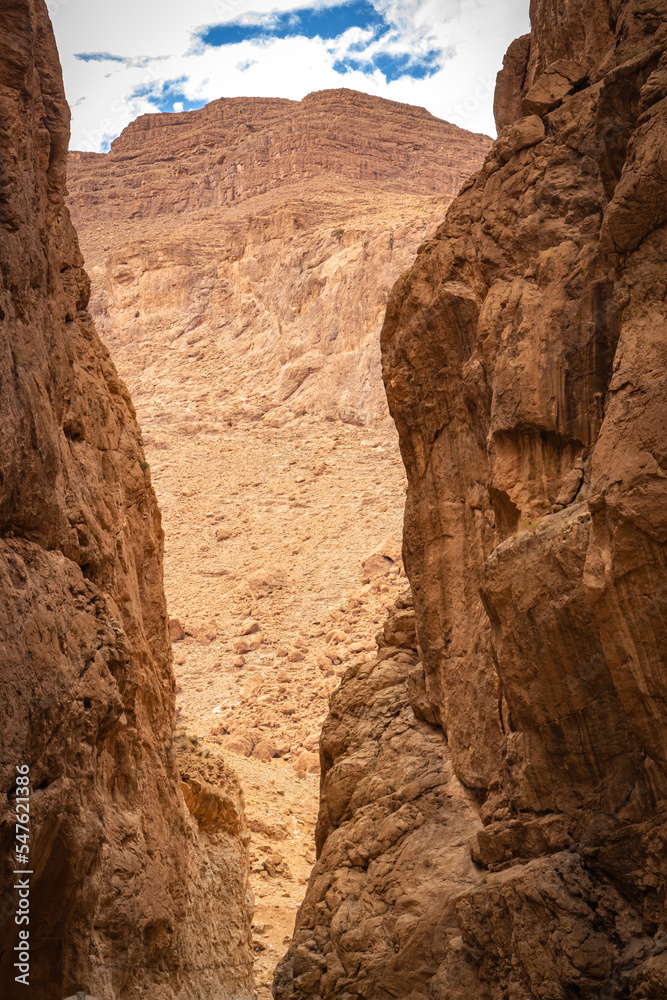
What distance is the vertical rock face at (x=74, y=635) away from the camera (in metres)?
10.5

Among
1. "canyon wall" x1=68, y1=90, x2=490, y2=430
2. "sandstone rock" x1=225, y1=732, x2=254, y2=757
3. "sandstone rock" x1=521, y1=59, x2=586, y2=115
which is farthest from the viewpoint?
"canyon wall" x1=68, y1=90, x2=490, y2=430

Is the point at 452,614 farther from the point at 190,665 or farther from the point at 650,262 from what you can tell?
the point at 190,665

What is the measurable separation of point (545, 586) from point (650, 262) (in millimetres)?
2993

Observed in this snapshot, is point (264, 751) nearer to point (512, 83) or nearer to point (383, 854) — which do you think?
point (383, 854)

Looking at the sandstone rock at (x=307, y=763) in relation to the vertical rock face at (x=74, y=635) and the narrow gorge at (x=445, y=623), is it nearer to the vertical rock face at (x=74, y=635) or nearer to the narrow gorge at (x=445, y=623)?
the narrow gorge at (x=445, y=623)

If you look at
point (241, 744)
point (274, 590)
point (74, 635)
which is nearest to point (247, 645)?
point (274, 590)

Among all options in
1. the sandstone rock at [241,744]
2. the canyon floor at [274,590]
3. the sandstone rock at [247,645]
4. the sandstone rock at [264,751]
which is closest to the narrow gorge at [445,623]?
the canyon floor at [274,590]

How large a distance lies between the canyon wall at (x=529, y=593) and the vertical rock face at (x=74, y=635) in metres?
2.15

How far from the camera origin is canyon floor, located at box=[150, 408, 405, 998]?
30.1 meters

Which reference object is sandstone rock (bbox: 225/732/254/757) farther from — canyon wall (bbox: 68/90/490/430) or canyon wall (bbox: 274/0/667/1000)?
canyon wall (bbox: 68/90/490/430)

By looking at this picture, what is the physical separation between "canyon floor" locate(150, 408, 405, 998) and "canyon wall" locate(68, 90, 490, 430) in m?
3.68

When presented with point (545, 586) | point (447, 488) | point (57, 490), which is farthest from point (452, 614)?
point (57, 490)

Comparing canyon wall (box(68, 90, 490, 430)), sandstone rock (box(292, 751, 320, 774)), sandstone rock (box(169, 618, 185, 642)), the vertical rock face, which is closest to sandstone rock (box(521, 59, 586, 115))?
the vertical rock face

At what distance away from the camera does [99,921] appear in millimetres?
12133
